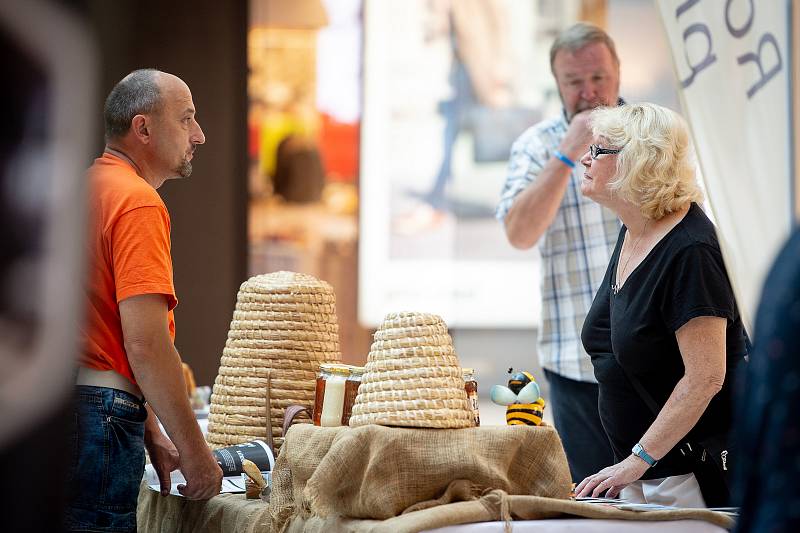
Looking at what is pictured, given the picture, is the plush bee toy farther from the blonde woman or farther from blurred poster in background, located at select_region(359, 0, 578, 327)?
blurred poster in background, located at select_region(359, 0, 578, 327)

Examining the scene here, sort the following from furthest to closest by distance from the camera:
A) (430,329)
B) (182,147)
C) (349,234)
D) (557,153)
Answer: (349,234) < (557,153) < (182,147) < (430,329)

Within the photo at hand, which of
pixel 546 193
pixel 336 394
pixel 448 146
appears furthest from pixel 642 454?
pixel 448 146

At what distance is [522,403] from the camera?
2.25 metres

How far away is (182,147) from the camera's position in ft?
8.55

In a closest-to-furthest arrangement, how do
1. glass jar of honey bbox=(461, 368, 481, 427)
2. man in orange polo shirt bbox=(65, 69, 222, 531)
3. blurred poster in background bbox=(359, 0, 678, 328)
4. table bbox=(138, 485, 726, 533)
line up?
table bbox=(138, 485, 726, 533) < glass jar of honey bbox=(461, 368, 481, 427) < man in orange polo shirt bbox=(65, 69, 222, 531) < blurred poster in background bbox=(359, 0, 678, 328)

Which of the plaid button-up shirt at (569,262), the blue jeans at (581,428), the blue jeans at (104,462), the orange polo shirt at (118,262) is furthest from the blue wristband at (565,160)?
the blue jeans at (104,462)

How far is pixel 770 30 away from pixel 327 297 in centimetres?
131

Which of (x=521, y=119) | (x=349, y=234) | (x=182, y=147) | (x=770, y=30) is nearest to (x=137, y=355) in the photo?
(x=182, y=147)

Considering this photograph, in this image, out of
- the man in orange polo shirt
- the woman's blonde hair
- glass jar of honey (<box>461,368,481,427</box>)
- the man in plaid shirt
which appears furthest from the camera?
the man in plaid shirt

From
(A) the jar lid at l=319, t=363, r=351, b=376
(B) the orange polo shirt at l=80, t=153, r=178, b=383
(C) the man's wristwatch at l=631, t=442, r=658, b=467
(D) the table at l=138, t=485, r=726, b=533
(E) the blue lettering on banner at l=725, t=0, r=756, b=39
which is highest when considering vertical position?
(E) the blue lettering on banner at l=725, t=0, r=756, b=39

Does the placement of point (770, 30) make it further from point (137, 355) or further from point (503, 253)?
point (503, 253)

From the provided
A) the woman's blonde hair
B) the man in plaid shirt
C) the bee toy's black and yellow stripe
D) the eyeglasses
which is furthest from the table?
the man in plaid shirt

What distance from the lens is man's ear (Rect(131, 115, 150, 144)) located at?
2.54 m

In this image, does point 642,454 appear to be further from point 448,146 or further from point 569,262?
point 448,146
